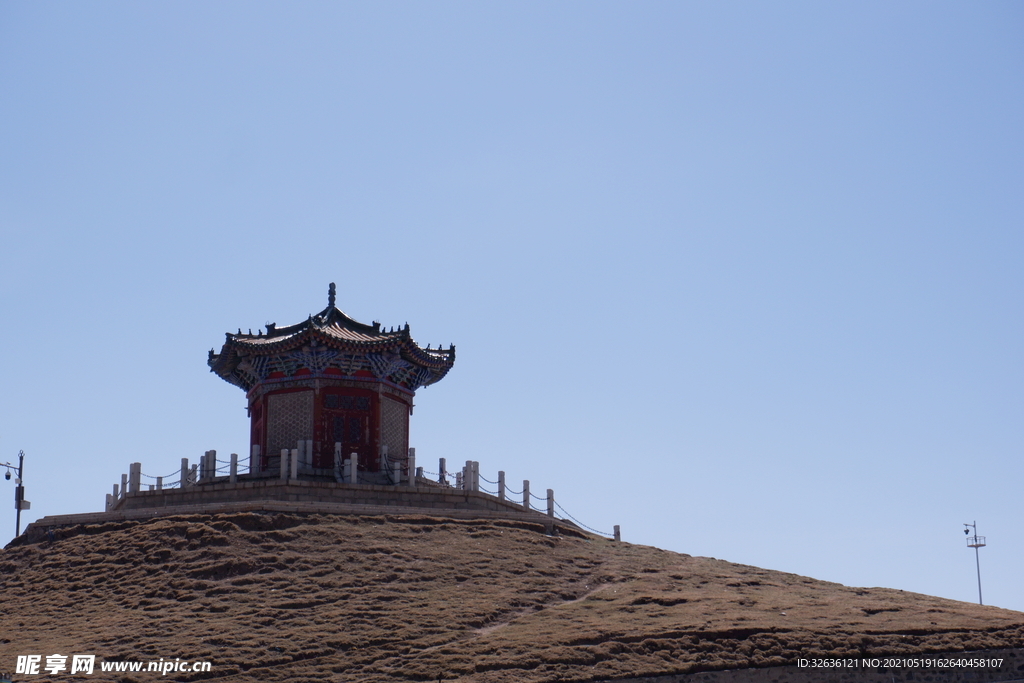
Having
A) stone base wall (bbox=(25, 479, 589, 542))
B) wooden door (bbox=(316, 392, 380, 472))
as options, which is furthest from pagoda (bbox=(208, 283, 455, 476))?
stone base wall (bbox=(25, 479, 589, 542))

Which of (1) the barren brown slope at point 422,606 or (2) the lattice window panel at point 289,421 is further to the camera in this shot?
(2) the lattice window panel at point 289,421

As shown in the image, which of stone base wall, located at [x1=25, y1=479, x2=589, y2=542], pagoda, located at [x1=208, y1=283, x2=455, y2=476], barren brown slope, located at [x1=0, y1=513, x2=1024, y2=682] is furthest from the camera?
pagoda, located at [x1=208, y1=283, x2=455, y2=476]

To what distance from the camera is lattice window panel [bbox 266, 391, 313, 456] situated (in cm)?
3912

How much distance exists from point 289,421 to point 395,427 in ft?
11.6

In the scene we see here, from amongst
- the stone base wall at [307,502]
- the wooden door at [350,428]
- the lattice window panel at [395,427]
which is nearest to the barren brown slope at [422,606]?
the stone base wall at [307,502]

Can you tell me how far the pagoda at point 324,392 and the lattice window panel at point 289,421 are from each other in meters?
0.03

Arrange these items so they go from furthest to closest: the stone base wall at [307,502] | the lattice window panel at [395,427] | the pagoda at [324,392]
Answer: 1. the lattice window panel at [395,427]
2. the pagoda at [324,392]
3. the stone base wall at [307,502]

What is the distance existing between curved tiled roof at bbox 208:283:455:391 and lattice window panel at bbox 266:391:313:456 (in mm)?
996

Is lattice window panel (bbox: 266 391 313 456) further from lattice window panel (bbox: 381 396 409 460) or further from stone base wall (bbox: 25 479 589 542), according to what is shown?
lattice window panel (bbox: 381 396 409 460)

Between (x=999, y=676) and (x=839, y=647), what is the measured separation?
312cm

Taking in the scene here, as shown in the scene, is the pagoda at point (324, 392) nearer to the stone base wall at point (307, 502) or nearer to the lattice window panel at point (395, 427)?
the lattice window panel at point (395, 427)

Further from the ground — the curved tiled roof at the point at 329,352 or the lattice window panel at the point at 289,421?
the curved tiled roof at the point at 329,352

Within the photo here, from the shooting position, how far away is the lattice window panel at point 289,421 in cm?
3912

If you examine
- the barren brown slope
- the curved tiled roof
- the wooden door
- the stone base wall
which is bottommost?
the barren brown slope
